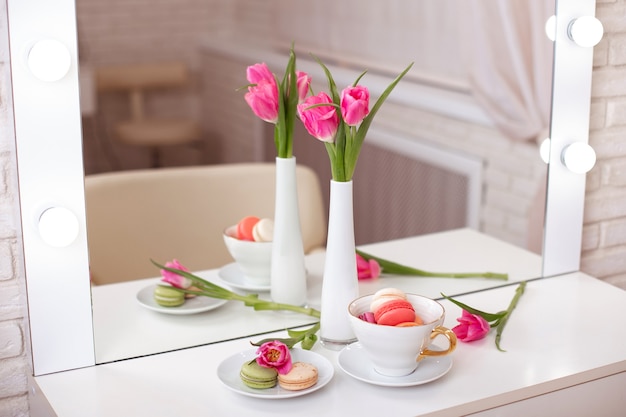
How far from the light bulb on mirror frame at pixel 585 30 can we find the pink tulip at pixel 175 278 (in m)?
0.71

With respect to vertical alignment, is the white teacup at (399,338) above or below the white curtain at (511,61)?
below

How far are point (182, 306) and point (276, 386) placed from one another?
9.7 inches

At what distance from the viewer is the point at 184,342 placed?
1.21 m

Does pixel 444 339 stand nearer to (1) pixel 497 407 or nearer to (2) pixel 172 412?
(1) pixel 497 407

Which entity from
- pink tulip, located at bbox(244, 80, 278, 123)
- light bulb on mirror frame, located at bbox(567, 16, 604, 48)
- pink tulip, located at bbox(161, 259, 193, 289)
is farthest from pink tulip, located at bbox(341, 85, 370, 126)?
light bulb on mirror frame, located at bbox(567, 16, 604, 48)

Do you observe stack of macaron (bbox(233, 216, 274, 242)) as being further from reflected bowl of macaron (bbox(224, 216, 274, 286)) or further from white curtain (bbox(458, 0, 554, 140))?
white curtain (bbox(458, 0, 554, 140))

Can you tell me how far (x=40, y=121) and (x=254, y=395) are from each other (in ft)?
1.36

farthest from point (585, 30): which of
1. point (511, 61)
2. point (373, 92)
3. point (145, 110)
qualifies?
point (145, 110)

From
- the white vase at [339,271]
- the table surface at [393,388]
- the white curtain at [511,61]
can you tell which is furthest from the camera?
the white curtain at [511,61]

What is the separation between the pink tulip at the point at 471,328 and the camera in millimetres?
1218

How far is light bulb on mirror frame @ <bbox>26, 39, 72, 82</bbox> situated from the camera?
3.45 ft

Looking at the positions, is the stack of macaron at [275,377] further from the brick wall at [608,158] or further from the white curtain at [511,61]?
the brick wall at [608,158]

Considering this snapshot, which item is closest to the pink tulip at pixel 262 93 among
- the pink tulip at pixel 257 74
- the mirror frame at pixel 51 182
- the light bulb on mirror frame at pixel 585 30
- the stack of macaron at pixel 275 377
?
the pink tulip at pixel 257 74

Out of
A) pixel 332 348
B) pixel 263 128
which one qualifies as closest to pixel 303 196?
pixel 263 128
